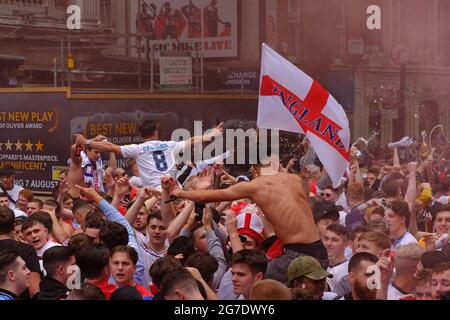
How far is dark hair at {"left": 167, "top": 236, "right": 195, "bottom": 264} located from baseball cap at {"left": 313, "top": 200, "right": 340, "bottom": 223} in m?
1.05

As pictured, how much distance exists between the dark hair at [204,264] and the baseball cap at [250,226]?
733 mm

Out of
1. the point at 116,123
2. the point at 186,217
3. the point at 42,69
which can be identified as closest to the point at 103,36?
the point at 42,69

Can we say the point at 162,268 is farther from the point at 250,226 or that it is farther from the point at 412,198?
the point at 412,198

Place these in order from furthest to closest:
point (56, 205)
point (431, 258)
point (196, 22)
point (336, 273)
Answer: point (196, 22), point (56, 205), point (336, 273), point (431, 258)

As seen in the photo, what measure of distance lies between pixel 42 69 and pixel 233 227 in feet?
27.6

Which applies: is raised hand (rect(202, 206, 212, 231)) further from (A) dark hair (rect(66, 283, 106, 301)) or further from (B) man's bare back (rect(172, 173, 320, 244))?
(A) dark hair (rect(66, 283, 106, 301))

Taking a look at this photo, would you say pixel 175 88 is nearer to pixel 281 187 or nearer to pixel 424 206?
pixel 424 206

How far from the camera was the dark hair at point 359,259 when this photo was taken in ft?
12.3

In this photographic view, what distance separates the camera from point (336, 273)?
4324 millimetres

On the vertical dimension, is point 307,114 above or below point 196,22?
below

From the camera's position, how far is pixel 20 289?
3688mm

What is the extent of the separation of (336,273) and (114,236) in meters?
1.01

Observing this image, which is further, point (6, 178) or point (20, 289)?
point (6, 178)

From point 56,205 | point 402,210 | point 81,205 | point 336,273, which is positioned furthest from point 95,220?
point 56,205
